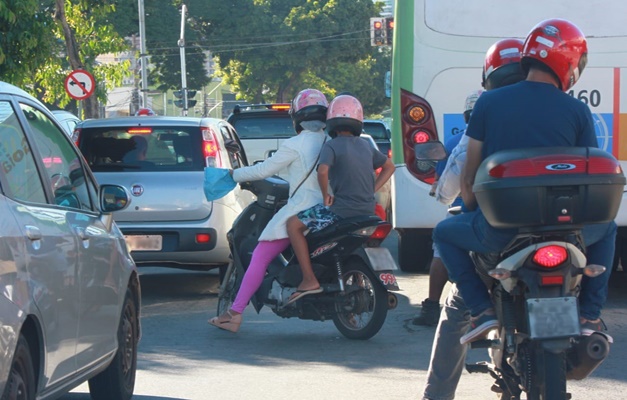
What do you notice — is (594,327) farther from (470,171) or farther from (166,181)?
(166,181)

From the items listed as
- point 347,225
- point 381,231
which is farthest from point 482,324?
point 381,231

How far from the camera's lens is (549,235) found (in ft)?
14.3

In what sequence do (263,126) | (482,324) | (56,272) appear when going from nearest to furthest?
1. (482,324)
2. (56,272)
3. (263,126)

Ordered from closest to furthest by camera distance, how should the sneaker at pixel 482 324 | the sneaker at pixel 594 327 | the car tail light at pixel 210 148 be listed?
the sneaker at pixel 594 327, the sneaker at pixel 482 324, the car tail light at pixel 210 148

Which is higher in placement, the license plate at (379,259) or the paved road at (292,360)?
the license plate at (379,259)

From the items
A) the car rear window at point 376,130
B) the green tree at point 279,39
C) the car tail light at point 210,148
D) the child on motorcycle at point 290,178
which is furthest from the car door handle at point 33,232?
the green tree at point 279,39

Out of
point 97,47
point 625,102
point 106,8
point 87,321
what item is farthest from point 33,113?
point 97,47

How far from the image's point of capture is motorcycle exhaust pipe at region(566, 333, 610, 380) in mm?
4441

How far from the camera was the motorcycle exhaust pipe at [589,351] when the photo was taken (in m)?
4.44

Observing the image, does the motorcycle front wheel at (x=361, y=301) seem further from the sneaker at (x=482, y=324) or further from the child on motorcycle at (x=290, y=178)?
the sneaker at (x=482, y=324)

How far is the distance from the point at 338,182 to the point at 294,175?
0.31 m

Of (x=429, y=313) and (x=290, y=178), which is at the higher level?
(x=290, y=178)

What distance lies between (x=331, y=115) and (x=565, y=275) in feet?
13.8

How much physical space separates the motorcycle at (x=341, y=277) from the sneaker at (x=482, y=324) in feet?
11.2
